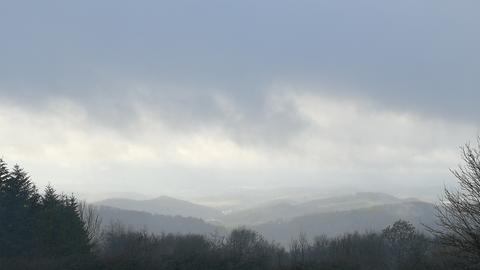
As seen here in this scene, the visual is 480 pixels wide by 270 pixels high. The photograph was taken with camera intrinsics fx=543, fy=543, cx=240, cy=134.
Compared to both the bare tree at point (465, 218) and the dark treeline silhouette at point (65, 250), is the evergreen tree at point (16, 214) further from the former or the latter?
the bare tree at point (465, 218)

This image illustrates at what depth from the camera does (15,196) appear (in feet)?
168

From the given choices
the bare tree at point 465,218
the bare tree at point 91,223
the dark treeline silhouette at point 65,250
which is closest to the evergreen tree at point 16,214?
the dark treeline silhouette at point 65,250

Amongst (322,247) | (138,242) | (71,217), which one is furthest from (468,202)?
(322,247)

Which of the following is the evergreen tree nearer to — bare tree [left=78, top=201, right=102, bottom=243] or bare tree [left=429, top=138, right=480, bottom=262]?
bare tree [left=78, top=201, right=102, bottom=243]

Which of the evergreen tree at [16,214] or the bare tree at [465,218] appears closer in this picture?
the bare tree at [465,218]

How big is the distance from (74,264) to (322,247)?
60222 millimetres

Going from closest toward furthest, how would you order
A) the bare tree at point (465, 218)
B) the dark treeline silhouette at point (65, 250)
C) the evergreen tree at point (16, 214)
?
the bare tree at point (465, 218)
the dark treeline silhouette at point (65, 250)
the evergreen tree at point (16, 214)

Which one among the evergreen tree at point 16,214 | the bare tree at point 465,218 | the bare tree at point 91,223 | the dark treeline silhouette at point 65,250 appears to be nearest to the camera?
the bare tree at point 465,218

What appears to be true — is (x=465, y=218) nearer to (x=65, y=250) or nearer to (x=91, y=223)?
(x=65, y=250)

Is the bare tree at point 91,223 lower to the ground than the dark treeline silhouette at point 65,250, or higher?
higher

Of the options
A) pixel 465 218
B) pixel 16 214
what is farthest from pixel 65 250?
pixel 465 218

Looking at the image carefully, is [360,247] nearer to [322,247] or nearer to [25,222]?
[322,247]

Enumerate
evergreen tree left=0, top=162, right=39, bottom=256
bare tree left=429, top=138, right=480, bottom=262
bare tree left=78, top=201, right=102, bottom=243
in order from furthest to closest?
1. bare tree left=78, top=201, right=102, bottom=243
2. evergreen tree left=0, top=162, right=39, bottom=256
3. bare tree left=429, top=138, right=480, bottom=262

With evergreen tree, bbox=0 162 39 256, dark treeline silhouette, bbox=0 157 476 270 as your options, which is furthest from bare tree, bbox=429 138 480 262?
evergreen tree, bbox=0 162 39 256
